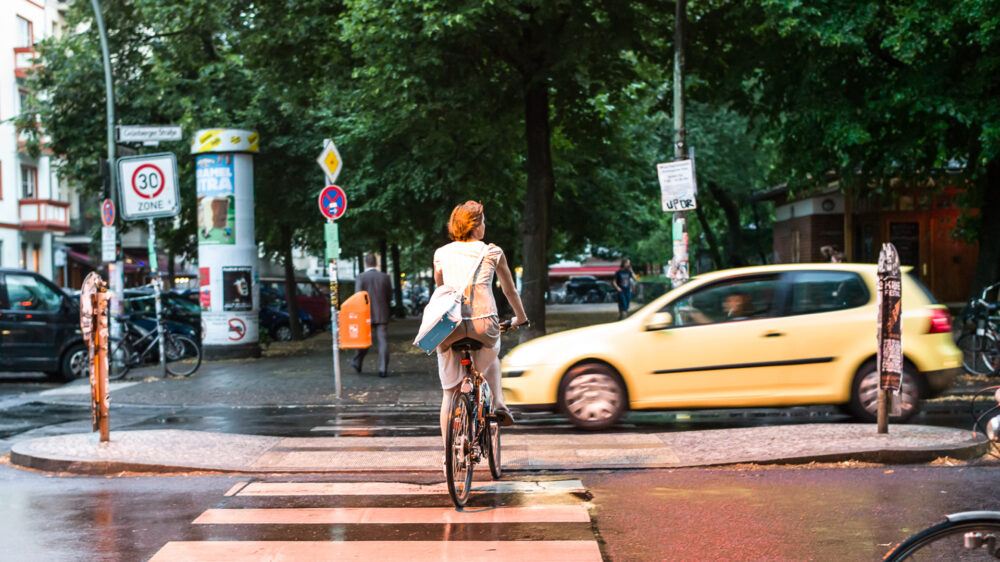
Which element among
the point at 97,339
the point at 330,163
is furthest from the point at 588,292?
the point at 97,339

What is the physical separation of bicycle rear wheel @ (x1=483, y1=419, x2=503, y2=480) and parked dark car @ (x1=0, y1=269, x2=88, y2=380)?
12515 millimetres

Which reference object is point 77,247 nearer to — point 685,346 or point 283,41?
point 283,41

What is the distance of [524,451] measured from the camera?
8422 millimetres

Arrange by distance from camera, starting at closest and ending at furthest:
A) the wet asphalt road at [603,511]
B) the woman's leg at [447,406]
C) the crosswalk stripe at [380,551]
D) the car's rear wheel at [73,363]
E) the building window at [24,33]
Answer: the crosswalk stripe at [380,551], the wet asphalt road at [603,511], the woman's leg at [447,406], the car's rear wheel at [73,363], the building window at [24,33]

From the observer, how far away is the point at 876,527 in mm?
5672

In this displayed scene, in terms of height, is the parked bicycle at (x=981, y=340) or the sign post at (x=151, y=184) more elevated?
the sign post at (x=151, y=184)

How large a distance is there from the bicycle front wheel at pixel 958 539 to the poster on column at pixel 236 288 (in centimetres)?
1765

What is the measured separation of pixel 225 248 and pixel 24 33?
102ft

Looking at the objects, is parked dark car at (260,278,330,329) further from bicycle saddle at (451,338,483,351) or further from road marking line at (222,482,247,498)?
bicycle saddle at (451,338,483,351)

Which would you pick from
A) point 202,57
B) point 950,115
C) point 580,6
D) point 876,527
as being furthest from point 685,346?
point 202,57

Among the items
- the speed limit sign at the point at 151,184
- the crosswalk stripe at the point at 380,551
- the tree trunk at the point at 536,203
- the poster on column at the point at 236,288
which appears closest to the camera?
the crosswalk stripe at the point at 380,551

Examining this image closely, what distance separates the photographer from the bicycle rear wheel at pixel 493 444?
675cm

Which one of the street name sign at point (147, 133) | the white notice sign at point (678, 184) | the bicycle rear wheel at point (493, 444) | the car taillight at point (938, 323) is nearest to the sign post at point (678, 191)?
the white notice sign at point (678, 184)

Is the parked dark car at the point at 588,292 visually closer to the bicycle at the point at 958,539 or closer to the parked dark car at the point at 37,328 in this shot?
the parked dark car at the point at 37,328
